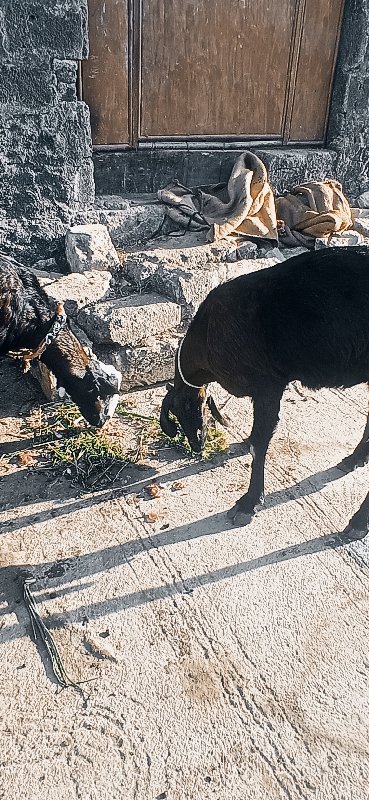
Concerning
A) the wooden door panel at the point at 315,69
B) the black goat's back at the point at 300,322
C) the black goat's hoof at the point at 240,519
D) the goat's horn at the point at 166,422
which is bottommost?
the black goat's hoof at the point at 240,519

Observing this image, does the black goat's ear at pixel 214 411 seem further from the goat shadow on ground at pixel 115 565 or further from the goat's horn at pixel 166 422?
the goat shadow on ground at pixel 115 565

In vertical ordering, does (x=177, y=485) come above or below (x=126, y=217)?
below

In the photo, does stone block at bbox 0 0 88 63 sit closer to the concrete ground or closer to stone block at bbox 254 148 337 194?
stone block at bbox 254 148 337 194

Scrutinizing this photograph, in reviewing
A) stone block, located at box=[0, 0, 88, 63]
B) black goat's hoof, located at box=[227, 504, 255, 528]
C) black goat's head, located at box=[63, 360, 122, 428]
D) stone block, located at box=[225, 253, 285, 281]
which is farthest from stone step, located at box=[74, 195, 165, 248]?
black goat's hoof, located at box=[227, 504, 255, 528]

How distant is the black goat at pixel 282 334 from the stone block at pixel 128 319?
1.09 metres

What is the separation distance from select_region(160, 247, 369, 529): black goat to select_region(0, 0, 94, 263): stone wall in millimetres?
2252

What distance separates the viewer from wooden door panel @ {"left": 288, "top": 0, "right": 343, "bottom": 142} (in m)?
6.59

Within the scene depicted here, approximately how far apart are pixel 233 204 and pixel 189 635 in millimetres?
4287

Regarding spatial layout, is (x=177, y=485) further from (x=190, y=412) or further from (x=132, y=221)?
(x=132, y=221)

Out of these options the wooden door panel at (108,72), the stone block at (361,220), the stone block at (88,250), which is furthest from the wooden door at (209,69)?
the stone block at (88,250)

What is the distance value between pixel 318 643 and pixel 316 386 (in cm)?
138

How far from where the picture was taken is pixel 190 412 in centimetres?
427

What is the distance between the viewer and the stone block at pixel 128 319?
16.5 ft

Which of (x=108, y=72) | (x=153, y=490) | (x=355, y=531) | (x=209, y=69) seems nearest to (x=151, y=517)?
(x=153, y=490)
